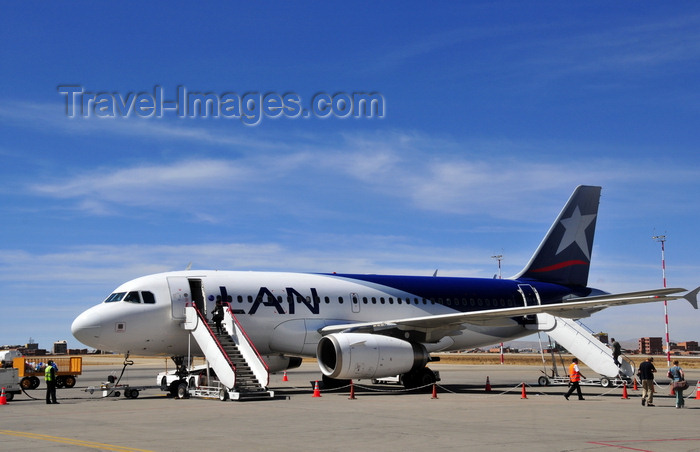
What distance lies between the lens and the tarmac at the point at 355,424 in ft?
43.4

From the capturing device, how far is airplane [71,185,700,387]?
2612cm

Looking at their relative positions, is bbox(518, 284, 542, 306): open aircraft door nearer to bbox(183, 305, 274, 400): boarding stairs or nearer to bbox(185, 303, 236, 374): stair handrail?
bbox(183, 305, 274, 400): boarding stairs

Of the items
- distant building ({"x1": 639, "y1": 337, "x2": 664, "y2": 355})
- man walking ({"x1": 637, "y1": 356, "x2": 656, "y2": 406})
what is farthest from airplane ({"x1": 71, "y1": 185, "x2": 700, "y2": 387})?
distant building ({"x1": 639, "y1": 337, "x2": 664, "y2": 355})

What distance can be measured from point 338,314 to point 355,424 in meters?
13.6

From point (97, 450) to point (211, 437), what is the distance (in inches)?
95.5

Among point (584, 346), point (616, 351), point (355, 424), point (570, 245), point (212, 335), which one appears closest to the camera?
point (355, 424)

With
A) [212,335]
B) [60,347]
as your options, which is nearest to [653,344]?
[60,347]

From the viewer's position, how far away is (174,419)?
17891 mm

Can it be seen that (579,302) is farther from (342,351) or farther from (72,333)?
(72,333)

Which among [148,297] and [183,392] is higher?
[148,297]

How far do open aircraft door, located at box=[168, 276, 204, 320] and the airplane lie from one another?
4 centimetres

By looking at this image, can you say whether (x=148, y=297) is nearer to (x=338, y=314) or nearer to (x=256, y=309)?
(x=256, y=309)

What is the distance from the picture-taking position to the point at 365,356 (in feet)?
85.1

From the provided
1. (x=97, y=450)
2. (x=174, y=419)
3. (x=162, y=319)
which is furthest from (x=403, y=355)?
(x=97, y=450)
